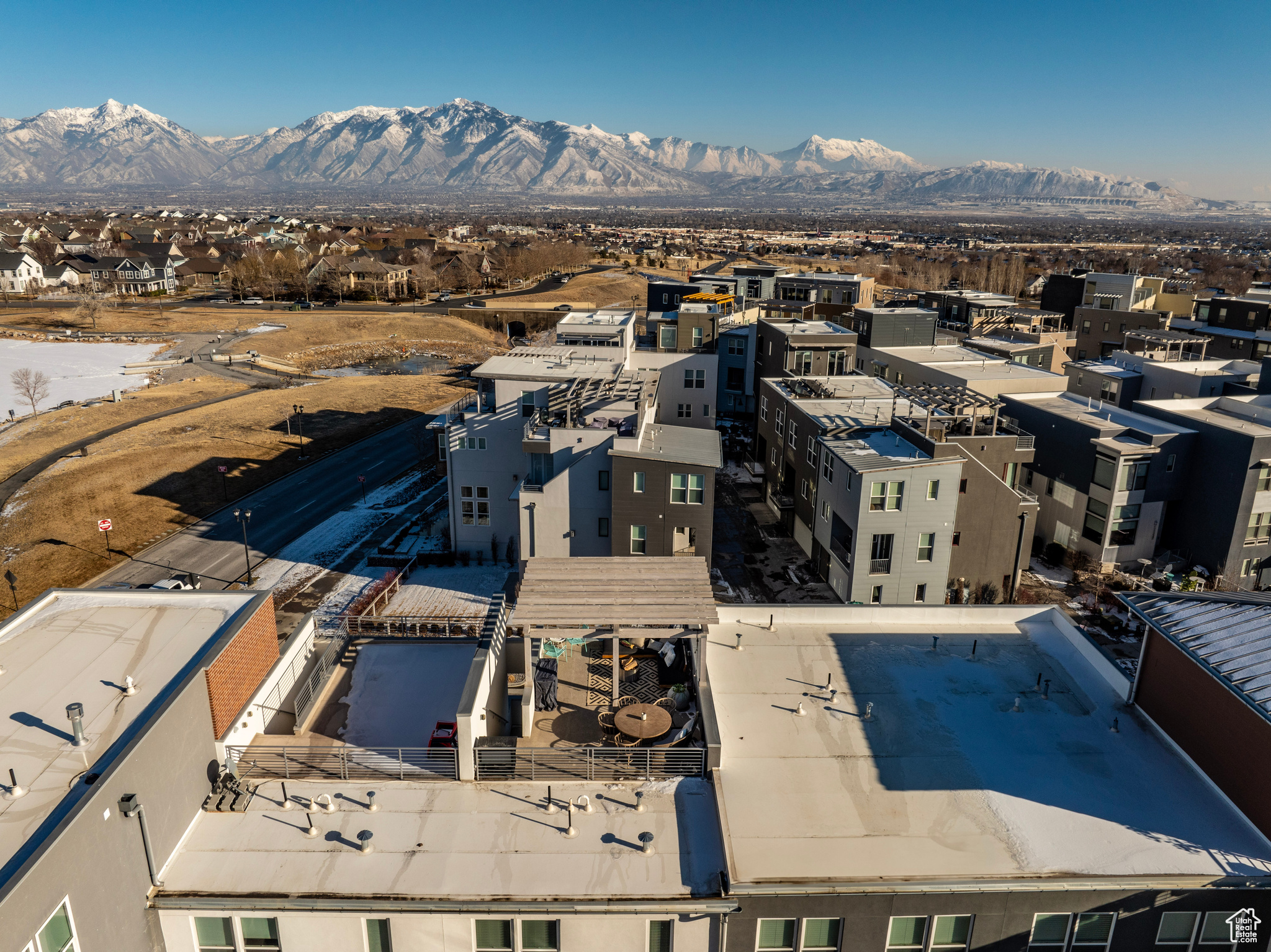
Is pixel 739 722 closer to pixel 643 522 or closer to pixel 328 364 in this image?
pixel 643 522

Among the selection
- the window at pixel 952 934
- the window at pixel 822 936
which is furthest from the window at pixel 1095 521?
the window at pixel 822 936

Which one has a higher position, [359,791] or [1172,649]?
[1172,649]

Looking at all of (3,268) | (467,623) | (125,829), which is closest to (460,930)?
(125,829)

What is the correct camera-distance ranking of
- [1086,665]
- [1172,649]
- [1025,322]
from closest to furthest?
[1172,649], [1086,665], [1025,322]

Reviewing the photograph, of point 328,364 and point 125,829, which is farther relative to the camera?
point 328,364

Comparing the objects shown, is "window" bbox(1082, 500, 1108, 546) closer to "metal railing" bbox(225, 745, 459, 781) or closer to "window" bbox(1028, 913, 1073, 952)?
"window" bbox(1028, 913, 1073, 952)

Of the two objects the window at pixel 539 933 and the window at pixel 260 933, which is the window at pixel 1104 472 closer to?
the window at pixel 539 933

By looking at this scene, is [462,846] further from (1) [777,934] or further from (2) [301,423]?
(2) [301,423]

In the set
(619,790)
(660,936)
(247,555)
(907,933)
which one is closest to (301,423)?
(247,555)
